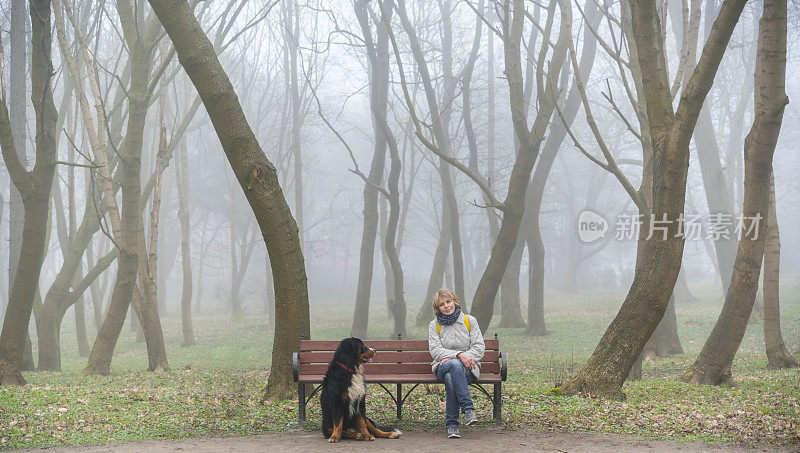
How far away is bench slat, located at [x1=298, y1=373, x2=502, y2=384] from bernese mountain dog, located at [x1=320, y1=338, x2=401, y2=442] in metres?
0.43

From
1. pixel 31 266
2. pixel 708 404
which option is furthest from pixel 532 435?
pixel 31 266

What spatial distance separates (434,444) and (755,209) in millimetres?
6139

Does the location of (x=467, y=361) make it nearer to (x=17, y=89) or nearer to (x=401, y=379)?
(x=401, y=379)

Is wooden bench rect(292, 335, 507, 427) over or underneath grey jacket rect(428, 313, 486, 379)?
underneath

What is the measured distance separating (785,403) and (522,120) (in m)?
6.04

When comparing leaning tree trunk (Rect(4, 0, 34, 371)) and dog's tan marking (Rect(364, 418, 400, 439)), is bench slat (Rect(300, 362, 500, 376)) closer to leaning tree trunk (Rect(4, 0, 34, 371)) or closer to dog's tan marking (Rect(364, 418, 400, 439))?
dog's tan marking (Rect(364, 418, 400, 439))

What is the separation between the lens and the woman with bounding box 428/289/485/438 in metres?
6.62

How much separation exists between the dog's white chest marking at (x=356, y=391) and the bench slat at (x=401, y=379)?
46 centimetres

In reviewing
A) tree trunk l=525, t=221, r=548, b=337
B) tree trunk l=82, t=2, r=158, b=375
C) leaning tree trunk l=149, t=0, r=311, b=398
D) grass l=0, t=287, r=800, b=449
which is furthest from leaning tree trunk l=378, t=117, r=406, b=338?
leaning tree trunk l=149, t=0, r=311, b=398

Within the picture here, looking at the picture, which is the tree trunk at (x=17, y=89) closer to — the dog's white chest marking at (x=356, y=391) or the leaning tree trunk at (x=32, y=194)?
the leaning tree trunk at (x=32, y=194)

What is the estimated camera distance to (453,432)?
21.1ft

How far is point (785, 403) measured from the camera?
7.75 metres

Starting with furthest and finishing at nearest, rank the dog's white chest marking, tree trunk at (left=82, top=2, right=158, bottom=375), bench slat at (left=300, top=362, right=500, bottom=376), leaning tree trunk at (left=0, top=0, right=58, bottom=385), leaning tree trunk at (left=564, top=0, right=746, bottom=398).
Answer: tree trunk at (left=82, top=2, right=158, bottom=375) → leaning tree trunk at (left=0, top=0, right=58, bottom=385) → leaning tree trunk at (left=564, top=0, right=746, bottom=398) → bench slat at (left=300, top=362, right=500, bottom=376) → the dog's white chest marking

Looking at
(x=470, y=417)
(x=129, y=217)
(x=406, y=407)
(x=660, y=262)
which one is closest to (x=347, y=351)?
(x=470, y=417)
